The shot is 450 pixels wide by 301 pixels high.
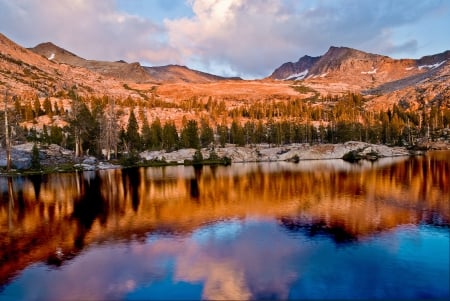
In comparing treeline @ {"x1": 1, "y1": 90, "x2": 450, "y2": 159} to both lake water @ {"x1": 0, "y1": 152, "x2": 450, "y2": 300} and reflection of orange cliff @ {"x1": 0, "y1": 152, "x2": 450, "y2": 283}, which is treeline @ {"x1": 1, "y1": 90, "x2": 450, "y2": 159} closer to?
reflection of orange cliff @ {"x1": 0, "y1": 152, "x2": 450, "y2": 283}

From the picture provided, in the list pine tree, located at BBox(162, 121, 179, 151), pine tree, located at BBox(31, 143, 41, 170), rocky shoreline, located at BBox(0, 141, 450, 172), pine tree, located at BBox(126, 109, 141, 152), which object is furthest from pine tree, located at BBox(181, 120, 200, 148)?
pine tree, located at BBox(31, 143, 41, 170)

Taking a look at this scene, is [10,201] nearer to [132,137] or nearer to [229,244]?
[229,244]

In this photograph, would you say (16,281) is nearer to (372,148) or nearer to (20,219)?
(20,219)

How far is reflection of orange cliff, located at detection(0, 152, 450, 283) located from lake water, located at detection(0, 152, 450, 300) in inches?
6.2

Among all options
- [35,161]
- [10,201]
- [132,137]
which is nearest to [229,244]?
[10,201]

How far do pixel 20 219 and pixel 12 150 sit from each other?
64.9 metres

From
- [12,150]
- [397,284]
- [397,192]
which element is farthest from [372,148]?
[397,284]

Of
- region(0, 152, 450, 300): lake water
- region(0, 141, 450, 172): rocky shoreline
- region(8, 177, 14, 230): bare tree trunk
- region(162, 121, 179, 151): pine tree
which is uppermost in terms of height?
region(162, 121, 179, 151): pine tree

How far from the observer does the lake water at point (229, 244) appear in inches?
850

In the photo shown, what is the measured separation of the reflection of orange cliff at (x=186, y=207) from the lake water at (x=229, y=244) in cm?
16

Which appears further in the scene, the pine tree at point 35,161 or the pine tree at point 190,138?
the pine tree at point 190,138

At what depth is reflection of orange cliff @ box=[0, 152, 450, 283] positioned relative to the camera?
3281 cm

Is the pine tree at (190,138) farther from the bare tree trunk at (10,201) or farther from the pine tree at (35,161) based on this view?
the bare tree trunk at (10,201)

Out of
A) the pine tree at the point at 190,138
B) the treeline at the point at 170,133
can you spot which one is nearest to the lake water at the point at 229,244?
the treeline at the point at 170,133
